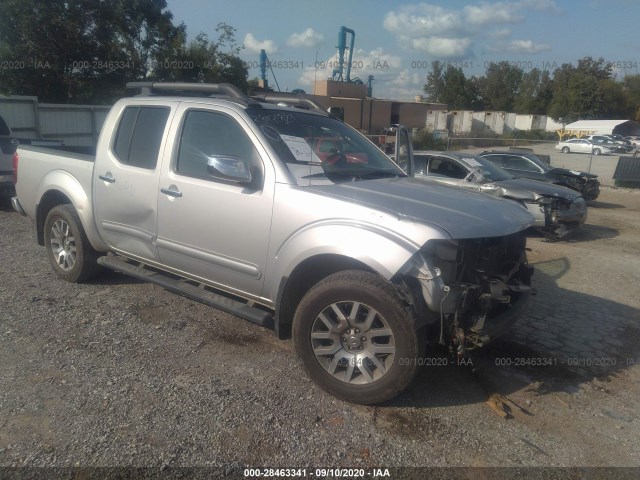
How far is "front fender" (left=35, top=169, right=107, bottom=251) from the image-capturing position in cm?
509

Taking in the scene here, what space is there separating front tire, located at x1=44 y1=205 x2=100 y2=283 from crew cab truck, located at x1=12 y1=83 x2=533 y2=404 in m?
0.09

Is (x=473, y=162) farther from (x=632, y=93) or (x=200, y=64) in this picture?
(x=632, y=93)

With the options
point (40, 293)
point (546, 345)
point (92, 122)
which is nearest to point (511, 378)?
point (546, 345)

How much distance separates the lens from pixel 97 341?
4.25 meters

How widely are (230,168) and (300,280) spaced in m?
0.94

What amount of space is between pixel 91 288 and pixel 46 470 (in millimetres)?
3009

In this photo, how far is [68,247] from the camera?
553cm

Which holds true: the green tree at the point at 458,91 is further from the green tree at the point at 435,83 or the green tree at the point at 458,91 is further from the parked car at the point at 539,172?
the parked car at the point at 539,172

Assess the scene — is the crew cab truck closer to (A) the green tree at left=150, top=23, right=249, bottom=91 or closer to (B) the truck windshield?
(B) the truck windshield

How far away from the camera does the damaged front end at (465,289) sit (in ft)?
10.1

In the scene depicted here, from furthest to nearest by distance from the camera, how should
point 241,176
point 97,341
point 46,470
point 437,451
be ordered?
point 97,341, point 241,176, point 437,451, point 46,470

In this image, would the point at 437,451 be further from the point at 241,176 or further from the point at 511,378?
the point at 241,176

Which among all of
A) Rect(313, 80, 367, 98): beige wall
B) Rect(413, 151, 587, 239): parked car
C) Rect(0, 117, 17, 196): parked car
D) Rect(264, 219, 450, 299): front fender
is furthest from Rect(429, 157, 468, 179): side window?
Rect(313, 80, 367, 98): beige wall

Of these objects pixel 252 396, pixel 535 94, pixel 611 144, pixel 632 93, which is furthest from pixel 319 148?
pixel 632 93
